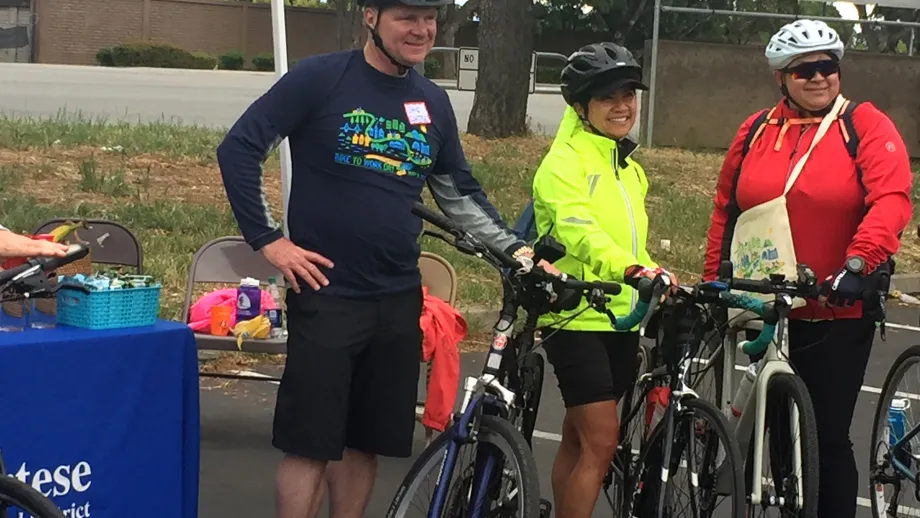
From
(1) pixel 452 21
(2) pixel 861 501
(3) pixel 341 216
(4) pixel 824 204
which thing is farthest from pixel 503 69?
(1) pixel 452 21


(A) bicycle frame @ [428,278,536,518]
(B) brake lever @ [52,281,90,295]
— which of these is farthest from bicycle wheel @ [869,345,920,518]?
(B) brake lever @ [52,281,90,295]

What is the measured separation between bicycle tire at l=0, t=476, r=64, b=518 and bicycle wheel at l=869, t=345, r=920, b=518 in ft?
10.3

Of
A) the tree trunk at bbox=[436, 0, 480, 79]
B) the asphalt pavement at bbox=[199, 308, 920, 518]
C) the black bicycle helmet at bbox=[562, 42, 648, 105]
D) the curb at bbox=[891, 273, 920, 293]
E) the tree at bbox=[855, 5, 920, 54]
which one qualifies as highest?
the tree trunk at bbox=[436, 0, 480, 79]

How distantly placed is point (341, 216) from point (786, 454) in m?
1.63

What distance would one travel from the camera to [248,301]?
18.9ft

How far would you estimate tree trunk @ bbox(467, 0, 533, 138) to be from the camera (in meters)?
13.9

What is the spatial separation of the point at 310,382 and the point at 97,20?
49.6 meters

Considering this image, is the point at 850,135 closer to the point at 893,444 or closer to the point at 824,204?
the point at 824,204

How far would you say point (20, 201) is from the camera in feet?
31.3

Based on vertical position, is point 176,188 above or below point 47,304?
below

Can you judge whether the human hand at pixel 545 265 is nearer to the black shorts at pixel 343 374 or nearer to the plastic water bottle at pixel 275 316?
the black shorts at pixel 343 374

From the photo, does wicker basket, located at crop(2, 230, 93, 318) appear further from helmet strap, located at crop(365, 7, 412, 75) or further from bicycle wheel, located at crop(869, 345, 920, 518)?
bicycle wheel, located at crop(869, 345, 920, 518)

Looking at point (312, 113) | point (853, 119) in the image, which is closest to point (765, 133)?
point (853, 119)

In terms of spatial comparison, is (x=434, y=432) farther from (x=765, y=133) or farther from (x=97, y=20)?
(x=97, y=20)
